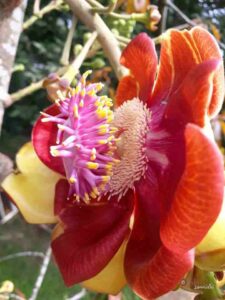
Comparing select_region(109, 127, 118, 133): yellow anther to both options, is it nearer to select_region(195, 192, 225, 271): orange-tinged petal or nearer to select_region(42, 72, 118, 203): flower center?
select_region(42, 72, 118, 203): flower center

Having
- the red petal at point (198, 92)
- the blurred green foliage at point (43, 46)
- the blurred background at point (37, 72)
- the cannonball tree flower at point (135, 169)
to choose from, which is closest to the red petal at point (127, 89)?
the cannonball tree flower at point (135, 169)

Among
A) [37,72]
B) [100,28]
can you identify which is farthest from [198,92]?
[37,72]

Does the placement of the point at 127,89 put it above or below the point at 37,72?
above

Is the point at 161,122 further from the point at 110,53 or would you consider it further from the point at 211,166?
the point at 110,53

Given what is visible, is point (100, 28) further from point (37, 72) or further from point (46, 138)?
point (37, 72)

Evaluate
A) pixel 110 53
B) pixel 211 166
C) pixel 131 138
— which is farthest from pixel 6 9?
pixel 211 166

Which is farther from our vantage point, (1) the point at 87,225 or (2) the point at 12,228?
(2) the point at 12,228

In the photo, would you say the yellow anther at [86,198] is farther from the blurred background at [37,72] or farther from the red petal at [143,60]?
the blurred background at [37,72]
